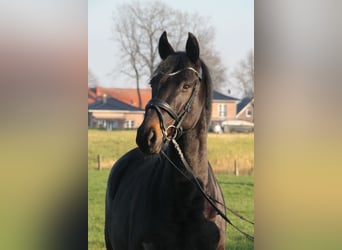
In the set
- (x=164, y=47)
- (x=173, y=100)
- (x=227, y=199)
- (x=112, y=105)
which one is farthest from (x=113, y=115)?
(x=227, y=199)

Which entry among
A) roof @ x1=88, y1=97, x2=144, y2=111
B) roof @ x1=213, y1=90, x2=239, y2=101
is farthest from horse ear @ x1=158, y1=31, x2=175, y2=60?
roof @ x1=88, y1=97, x2=144, y2=111

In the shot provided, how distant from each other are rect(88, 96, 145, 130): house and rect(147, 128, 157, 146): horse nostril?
1.49 feet

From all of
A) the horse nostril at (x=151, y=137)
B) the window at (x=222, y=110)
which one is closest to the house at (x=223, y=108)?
the window at (x=222, y=110)

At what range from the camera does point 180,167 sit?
1.89 metres

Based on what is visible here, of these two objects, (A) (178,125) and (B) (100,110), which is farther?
(B) (100,110)

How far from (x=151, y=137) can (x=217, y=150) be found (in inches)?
30.5

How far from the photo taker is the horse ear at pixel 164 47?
1.97 m

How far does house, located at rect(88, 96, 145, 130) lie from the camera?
218 centimetres
